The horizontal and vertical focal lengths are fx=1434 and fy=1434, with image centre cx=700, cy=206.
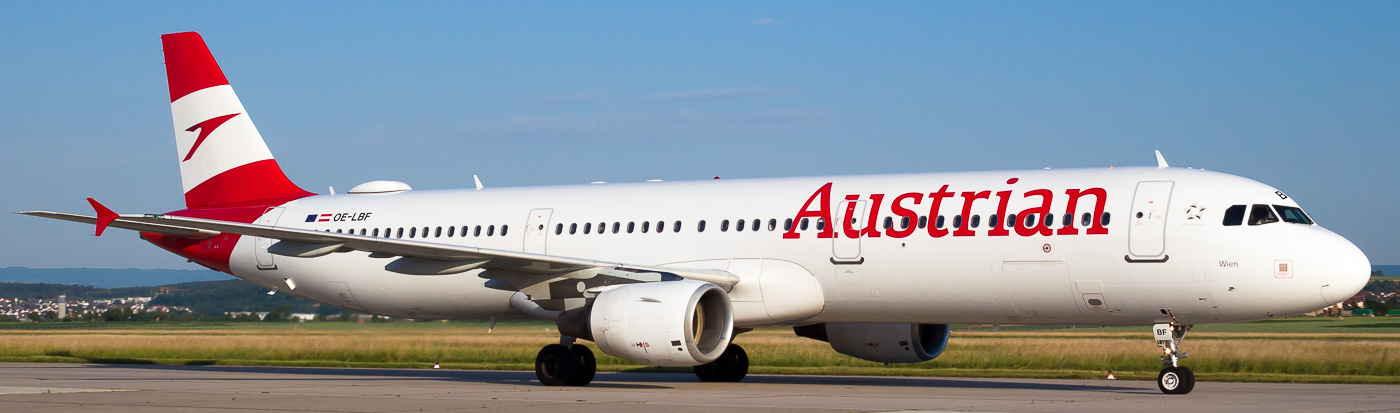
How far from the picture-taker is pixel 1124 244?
55.7ft

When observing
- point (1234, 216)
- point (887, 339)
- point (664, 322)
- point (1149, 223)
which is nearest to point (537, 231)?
point (664, 322)

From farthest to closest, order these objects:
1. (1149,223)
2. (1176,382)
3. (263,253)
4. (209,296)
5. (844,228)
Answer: (209,296)
(263,253)
(844,228)
(1176,382)
(1149,223)

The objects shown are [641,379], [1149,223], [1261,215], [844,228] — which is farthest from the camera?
[641,379]

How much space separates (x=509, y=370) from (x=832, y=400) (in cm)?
1155

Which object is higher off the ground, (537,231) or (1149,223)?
(537,231)

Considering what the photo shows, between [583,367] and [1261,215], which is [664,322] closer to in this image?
[583,367]

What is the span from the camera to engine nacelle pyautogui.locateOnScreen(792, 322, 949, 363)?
21203 millimetres

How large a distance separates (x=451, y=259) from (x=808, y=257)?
16.0ft

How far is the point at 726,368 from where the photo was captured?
22141 mm

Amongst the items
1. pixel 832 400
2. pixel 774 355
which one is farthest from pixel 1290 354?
pixel 832 400

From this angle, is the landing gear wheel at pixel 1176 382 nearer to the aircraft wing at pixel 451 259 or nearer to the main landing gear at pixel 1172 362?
the main landing gear at pixel 1172 362

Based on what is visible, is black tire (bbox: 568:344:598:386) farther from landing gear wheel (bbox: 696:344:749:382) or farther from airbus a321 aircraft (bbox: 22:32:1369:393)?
landing gear wheel (bbox: 696:344:749:382)

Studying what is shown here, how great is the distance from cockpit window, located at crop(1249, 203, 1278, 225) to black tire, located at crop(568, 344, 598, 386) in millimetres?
8867

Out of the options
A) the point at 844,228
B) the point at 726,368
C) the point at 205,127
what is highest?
the point at 205,127
